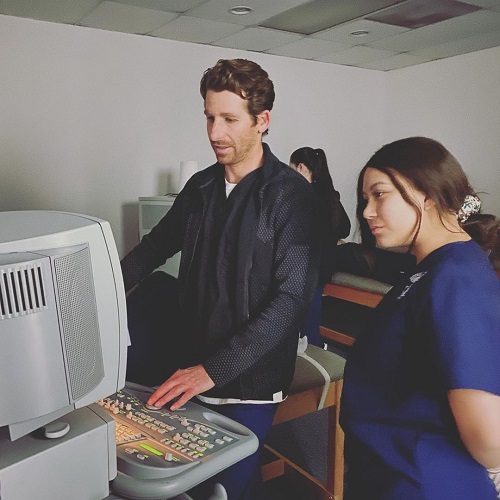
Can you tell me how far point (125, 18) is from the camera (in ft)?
12.0

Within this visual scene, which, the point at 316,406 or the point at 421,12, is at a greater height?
the point at 421,12

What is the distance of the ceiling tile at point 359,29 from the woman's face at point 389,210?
3109 mm

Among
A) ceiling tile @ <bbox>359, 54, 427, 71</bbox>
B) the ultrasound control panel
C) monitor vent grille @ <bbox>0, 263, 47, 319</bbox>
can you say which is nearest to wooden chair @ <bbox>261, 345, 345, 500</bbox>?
the ultrasound control panel

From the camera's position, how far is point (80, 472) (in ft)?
2.59

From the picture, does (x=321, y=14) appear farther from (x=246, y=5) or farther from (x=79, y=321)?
(x=79, y=321)

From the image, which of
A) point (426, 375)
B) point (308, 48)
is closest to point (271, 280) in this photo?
point (426, 375)

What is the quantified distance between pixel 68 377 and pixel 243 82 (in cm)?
79

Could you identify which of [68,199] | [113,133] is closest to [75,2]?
[113,133]

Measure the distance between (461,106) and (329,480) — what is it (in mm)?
3969

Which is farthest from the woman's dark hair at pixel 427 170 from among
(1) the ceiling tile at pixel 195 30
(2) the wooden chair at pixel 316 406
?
(1) the ceiling tile at pixel 195 30

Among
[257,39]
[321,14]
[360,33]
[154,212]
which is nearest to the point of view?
[321,14]

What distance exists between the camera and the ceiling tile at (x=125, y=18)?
11.3 feet

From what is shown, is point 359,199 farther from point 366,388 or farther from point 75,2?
point 75,2

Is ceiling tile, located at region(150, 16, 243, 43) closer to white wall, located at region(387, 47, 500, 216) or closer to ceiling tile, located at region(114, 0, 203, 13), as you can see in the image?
ceiling tile, located at region(114, 0, 203, 13)
